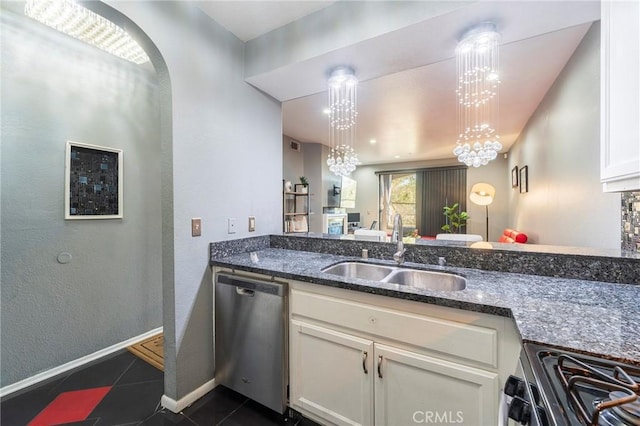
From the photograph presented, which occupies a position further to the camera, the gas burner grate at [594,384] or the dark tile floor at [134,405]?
the dark tile floor at [134,405]

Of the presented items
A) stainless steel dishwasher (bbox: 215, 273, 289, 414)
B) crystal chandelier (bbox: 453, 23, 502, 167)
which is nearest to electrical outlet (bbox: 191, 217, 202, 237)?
stainless steel dishwasher (bbox: 215, 273, 289, 414)

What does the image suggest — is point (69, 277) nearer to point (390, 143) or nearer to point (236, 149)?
point (236, 149)

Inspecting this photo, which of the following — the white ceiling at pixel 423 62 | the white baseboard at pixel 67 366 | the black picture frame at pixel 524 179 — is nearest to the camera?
the white ceiling at pixel 423 62

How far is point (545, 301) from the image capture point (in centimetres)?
105

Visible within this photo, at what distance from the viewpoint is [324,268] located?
64.4 inches

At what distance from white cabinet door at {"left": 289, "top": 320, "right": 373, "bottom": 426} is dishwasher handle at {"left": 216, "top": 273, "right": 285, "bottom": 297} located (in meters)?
0.21

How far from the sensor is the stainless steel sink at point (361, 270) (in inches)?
67.6

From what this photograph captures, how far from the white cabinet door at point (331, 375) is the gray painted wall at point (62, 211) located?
5.90ft

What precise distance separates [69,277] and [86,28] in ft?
6.02

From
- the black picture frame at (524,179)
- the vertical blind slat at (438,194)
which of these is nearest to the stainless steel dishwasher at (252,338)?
the black picture frame at (524,179)

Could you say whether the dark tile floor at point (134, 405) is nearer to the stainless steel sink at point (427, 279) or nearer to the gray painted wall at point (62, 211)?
the gray painted wall at point (62, 211)

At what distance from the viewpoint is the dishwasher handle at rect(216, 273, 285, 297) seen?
1507mm

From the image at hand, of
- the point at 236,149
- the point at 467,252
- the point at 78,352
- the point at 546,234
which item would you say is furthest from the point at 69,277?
the point at 546,234

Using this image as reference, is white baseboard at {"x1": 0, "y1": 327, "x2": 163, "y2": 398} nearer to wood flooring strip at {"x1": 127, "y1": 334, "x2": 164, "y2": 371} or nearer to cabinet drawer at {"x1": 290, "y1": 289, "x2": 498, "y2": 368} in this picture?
wood flooring strip at {"x1": 127, "y1": 334, "x2": 164, "y2": 371}
